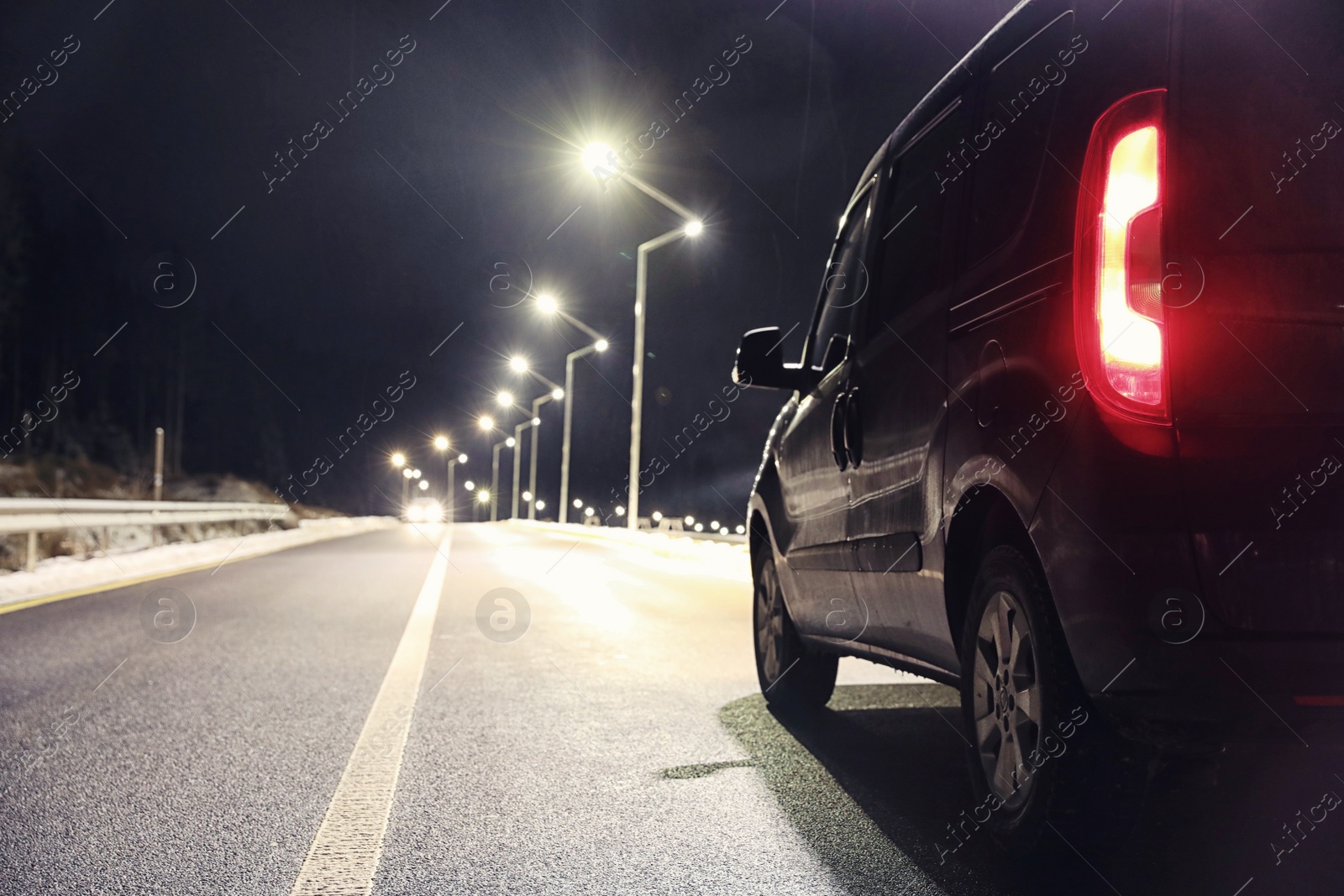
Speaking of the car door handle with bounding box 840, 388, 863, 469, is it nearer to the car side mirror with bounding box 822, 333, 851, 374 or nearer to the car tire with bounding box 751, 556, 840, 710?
the car side mirror with bounding box 822, 333, 851, 374

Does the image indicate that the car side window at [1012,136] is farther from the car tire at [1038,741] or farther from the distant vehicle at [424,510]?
the distant vehicle at [424,510]

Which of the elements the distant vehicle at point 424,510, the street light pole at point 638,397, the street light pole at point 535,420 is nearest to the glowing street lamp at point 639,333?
the street light pole at point 638,397

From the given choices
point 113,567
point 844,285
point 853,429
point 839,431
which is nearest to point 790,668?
point 839,431

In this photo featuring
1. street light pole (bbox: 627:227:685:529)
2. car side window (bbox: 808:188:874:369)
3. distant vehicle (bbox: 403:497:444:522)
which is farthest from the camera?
distant vehicle (bbox: 403:497:444:522)

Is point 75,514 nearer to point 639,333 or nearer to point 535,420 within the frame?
point 639,333

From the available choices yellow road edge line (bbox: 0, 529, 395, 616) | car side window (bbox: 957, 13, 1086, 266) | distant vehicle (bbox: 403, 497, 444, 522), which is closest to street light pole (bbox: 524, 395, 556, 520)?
distant vehicle (bbox: 403, 497, 444, 522)

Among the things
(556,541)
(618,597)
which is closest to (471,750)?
(618,597)

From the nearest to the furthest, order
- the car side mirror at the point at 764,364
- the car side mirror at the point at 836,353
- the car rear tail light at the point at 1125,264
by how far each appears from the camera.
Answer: the car rear tail light at the point at 1125,264 < the car side mirror at the point at 836,353 < the car side mirror at the point at 764,364

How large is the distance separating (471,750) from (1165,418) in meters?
3.15

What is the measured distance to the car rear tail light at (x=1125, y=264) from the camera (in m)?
2.61

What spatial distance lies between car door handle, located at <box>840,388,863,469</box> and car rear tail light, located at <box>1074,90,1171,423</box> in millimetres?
1575

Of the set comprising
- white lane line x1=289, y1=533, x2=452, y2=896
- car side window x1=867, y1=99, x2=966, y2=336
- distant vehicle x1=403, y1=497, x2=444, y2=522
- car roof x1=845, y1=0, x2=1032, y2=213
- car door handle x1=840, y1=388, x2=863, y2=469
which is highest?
distant vehicle x1=403, y1=497, x2=444, y2=522

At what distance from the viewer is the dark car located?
248 centimetres

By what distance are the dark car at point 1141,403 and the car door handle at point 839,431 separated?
0.91 metres
